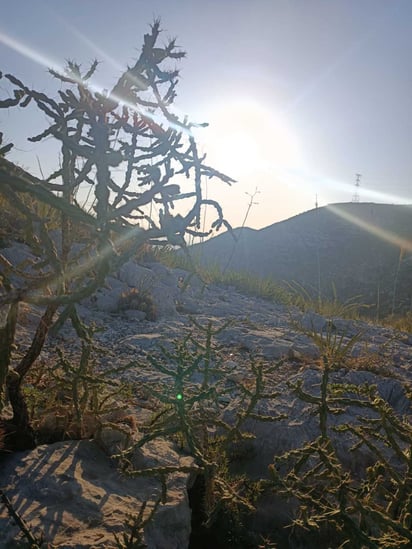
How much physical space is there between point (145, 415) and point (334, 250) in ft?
67.2

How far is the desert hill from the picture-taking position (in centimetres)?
1800

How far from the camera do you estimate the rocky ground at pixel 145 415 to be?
1.31m

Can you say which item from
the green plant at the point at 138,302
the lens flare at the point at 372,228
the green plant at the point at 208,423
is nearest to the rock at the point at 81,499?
the green plant at the point at 208,423

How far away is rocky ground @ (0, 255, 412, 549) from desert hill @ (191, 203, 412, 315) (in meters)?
12.0

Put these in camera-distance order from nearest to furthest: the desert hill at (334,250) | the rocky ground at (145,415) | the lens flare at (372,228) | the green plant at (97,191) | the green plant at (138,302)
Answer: the green plant at (97,191), the rocky ground at (145,415), the green plant at (138,302), the desert hill at (334,250), the lens flare at (372,228)

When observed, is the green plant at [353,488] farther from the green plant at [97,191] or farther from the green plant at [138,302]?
the green plant at [138,302]

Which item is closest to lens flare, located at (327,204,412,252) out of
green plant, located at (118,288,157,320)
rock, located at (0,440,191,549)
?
green plant, located at (118,288,157,320)

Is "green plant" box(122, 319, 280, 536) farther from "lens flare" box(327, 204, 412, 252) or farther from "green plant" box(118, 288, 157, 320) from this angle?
"lens flare" box(327, 204, 412, 252)

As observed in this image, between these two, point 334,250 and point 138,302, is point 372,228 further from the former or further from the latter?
point 138,302

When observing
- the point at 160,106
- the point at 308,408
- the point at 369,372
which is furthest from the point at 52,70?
the point at 369,372

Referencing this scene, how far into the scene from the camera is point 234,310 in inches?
215

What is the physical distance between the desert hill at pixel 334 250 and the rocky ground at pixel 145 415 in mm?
11986

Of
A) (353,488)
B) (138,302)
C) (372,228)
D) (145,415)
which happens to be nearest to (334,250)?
(372,228)

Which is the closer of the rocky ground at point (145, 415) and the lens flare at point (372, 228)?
the rocky ground at point (145, 415)
